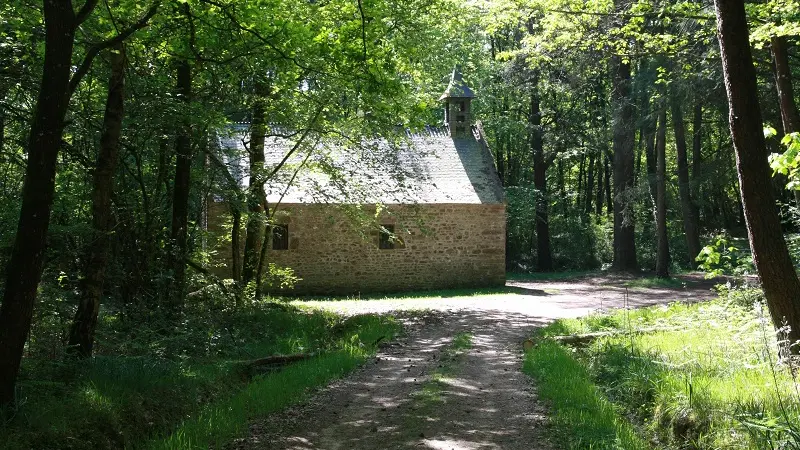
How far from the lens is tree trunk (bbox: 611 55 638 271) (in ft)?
85.8

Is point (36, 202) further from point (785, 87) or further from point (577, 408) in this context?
point (785, 87)

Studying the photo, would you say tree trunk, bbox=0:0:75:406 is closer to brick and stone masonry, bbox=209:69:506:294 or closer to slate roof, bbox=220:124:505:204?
slate roof, bbox=220:124:505:204

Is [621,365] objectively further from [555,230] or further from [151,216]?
[555,230]

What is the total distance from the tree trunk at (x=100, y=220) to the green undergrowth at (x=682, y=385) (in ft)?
16.6

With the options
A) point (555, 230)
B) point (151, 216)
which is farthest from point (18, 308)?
point (555, 230)

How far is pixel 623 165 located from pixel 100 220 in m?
24.3

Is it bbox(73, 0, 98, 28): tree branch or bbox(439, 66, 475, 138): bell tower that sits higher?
bbox(439, 66, 475, 138): bell tower

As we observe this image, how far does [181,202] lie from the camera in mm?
11766

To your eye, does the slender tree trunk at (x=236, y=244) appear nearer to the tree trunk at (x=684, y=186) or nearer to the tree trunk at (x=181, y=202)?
the tree trunk at (x=181, y=202)

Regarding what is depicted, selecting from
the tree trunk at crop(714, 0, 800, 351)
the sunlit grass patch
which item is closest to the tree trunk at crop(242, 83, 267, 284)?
the tree trunk at crop(714, 0, 800, 351)

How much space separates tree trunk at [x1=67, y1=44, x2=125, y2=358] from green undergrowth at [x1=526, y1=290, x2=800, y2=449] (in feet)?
16.6

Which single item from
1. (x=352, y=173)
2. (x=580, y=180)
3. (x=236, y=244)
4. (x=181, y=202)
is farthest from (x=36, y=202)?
(x=580, y=180)

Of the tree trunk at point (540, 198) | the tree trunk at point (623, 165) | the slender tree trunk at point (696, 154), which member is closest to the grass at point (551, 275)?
the tree trunk at point (540, 198)

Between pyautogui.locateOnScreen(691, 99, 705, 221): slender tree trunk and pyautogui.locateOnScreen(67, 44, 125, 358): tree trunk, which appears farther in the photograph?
pyautogui.locateOnScreen(691, 99, 705, 221): slender tree trunk
